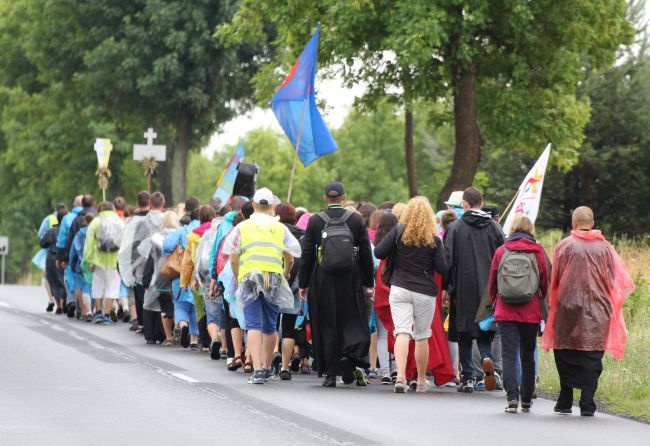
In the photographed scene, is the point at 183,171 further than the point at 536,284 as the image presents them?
Yes

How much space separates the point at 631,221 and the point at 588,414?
999 inches

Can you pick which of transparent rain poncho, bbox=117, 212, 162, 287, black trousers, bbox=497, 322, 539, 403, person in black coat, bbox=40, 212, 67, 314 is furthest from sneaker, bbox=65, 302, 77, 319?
black trousers, bbox=497, 322, 539, 403

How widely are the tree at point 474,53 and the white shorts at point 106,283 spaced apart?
8.24 meters

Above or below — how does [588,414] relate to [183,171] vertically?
below

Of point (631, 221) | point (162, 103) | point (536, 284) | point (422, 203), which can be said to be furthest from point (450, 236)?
point (162, 103)

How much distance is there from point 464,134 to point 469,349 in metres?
17.0

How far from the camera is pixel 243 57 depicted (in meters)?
43.4

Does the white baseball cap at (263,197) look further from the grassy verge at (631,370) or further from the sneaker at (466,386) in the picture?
the grassy verge at (631,370)

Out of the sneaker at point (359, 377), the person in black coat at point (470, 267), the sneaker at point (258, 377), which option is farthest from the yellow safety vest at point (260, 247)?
the person in black coat at point (470, 267)

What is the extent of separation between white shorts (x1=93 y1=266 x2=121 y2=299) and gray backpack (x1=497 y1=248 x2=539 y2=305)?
36.1 feet

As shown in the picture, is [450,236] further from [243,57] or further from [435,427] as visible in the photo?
[243,57]

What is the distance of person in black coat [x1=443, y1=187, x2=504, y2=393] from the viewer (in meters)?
13.4

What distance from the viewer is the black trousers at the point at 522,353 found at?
1198 centimetres

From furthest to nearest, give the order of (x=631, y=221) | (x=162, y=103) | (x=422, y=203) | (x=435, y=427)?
(x=162, y=103) < (x=631, y=221) < (x=422, y=203) < (x=435, y=427)
